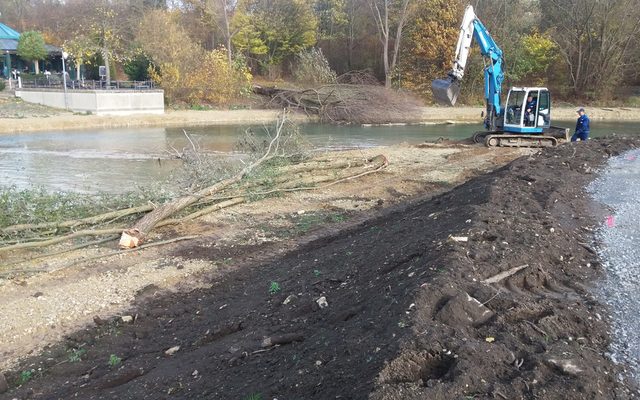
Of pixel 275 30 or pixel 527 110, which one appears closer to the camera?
pixel 527 110

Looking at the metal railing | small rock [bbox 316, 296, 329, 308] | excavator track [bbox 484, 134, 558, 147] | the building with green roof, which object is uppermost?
the building with green roof

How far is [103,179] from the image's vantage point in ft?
60.7

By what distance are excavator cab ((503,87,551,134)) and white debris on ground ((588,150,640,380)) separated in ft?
25.3

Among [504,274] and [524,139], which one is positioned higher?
[524,139]

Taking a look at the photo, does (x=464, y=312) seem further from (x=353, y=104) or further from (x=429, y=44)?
(x=429, y=44)

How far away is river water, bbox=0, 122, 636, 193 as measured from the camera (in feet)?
60.7

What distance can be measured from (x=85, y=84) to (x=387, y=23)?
84.4 feet

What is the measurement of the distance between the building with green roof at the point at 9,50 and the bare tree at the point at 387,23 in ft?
94.4

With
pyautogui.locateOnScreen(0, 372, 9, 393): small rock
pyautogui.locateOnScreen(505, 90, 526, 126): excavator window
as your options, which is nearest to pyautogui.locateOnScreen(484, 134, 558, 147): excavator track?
pyautogui.locateOnScreen(505, 90, 526, 126): excavator window

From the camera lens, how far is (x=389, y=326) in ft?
14.5

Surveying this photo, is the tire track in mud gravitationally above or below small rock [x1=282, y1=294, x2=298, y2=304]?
above

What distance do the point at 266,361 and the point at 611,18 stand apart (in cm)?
4948

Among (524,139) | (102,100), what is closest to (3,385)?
(524,139)

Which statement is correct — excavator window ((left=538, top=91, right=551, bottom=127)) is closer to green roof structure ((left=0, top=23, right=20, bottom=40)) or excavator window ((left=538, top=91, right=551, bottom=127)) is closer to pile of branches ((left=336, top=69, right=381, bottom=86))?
pile of branches ((left=336, top=69, right=381, bottom=86))
